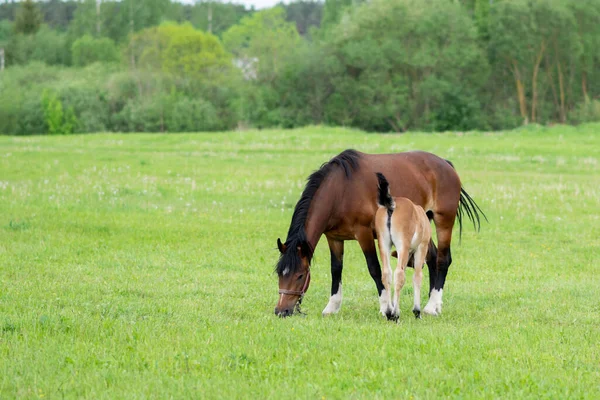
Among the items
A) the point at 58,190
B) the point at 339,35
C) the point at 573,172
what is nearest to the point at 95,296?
the point at 58,190

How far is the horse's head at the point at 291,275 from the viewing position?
8977mm

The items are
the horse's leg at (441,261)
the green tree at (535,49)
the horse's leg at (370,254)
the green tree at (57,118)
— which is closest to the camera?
the horse's leg at (370,254)

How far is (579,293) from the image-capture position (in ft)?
35.3

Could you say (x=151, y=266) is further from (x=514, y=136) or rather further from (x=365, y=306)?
(x=514, y=136)

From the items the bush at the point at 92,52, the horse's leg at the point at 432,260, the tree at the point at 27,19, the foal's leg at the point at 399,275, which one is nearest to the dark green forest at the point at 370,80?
the bush at the point at 92,52

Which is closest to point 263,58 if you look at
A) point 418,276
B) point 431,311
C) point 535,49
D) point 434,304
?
point 535,49

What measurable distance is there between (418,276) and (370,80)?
226 feet

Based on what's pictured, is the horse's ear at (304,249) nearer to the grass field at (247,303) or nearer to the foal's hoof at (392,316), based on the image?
the grass field at (247,303)

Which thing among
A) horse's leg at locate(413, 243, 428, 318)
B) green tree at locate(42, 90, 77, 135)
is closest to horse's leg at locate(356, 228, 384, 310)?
horse's leg at locate(413, 243, 428, 318)

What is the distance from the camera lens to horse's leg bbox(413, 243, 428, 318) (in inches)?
363

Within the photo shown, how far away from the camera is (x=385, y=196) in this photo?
886 cm

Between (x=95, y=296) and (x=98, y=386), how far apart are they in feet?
13.1

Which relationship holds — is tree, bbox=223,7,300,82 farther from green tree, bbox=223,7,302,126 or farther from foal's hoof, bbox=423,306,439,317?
foal's hoof, bbox=423,306,439,317

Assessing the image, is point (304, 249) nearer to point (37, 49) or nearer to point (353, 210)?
point (353, 210)
